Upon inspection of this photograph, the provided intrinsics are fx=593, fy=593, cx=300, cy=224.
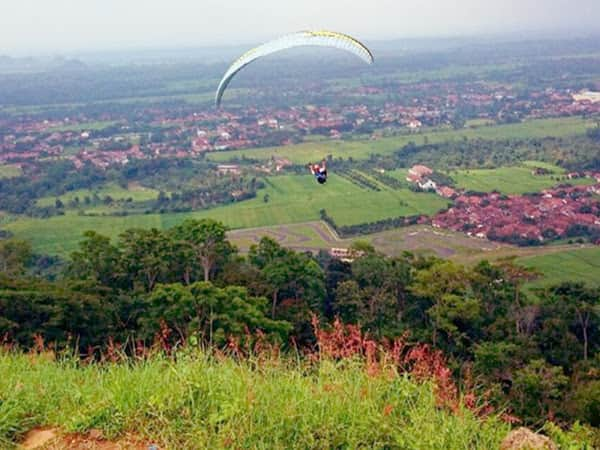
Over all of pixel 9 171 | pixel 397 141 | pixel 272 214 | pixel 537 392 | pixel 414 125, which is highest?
pixel 414 125

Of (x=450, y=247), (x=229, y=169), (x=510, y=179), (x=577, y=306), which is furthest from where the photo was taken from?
(x=229, y=169)

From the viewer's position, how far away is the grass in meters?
3.59

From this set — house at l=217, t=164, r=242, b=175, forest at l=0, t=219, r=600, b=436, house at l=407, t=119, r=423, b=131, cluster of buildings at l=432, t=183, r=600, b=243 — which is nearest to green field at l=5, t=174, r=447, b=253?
cluster of buildings at l=432, t=183, r=600, b=243

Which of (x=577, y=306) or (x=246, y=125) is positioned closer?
(x=577, y=306)

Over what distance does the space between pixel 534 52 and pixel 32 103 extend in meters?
131

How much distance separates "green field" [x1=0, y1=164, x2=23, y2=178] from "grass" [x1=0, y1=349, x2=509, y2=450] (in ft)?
165

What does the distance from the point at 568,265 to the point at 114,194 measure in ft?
104

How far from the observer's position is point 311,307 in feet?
51.5

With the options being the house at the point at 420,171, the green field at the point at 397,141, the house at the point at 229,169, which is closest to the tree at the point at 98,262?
the house at the point at 420,171

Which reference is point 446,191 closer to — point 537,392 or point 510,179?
point 510,179

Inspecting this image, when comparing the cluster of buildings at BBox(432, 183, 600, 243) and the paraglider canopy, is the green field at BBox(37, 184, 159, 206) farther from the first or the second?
the paraglider canopy

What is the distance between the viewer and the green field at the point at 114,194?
4241 centimetres

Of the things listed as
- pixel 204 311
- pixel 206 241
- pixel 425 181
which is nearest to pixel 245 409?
pixel 204 311

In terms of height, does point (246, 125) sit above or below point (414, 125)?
above
